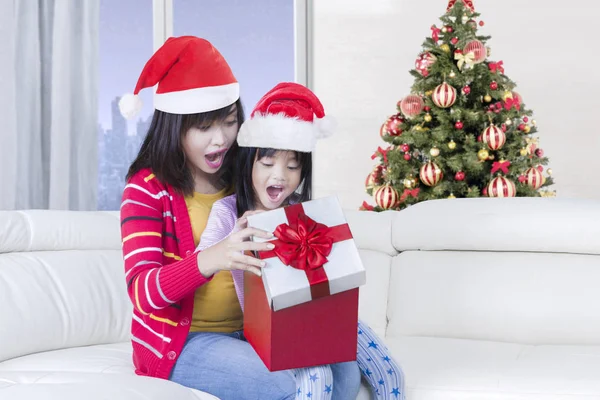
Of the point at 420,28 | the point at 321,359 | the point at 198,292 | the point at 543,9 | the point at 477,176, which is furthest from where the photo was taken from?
the point at 420,28

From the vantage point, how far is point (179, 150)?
55.6 inches

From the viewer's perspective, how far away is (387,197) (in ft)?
10.3

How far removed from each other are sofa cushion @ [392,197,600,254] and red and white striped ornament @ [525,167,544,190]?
0.89m

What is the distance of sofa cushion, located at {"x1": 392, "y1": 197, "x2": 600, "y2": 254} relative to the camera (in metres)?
2.04

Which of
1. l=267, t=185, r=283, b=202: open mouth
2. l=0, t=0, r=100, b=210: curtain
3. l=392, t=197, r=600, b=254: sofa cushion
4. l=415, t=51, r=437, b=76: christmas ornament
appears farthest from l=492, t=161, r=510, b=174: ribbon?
l=0, t=0, r=100, b=210: curtain

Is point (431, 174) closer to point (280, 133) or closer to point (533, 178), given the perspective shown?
point (533, 178)

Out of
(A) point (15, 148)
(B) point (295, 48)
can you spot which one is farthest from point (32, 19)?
(B) point (295, 48)

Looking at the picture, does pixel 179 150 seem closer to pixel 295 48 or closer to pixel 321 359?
pixel 321 359

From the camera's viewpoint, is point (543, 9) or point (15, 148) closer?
point (15, 148)

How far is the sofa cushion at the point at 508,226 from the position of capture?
204cm

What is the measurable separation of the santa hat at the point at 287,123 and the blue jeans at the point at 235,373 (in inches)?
14.9

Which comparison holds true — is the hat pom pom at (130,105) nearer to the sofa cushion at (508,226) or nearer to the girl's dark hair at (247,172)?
the girl's dark hair at (247,172)

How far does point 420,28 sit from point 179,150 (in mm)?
3371

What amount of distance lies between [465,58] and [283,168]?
6.48 feet
